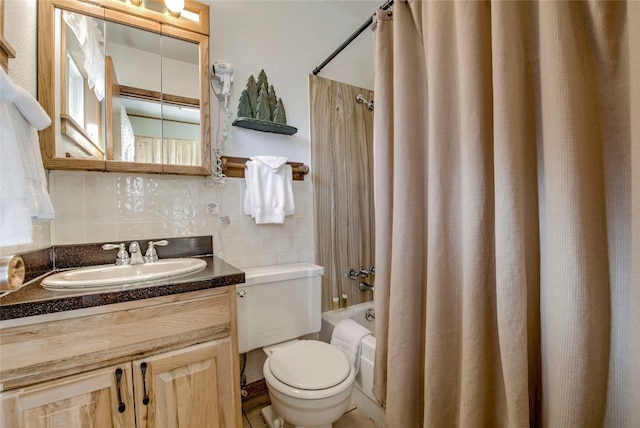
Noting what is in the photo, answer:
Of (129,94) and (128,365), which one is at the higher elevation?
(129,94)

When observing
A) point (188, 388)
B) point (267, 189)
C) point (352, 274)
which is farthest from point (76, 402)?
point (352, 274)

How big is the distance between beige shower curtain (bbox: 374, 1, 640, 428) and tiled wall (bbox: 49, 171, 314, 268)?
2.75ft

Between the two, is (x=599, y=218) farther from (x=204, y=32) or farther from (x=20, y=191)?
(x=204, y=32)

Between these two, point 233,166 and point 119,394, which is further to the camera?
point 233,166

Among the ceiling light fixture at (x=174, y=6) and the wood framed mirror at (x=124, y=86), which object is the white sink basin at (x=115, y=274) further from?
the ceiling light fixture at (x=174, y=6)

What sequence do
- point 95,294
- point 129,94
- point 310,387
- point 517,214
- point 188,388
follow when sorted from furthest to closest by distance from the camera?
point 129,94 < point 310,387 < point 188,388 < point 95,294 < point 517,214

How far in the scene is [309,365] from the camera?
1203 millimetres

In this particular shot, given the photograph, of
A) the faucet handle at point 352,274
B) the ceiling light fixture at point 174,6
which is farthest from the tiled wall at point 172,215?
the ceiling light fixture at point 174,6

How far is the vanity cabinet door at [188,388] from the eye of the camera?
88 cm

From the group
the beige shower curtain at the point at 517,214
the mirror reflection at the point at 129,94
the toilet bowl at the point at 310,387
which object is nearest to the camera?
the beige shower curtain at the point at 517,214

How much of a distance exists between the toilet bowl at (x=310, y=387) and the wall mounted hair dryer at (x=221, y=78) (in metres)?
1.41

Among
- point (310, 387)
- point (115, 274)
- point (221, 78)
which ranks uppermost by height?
point (221, 78)

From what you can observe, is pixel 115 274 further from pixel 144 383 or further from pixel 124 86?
pixel 124 86

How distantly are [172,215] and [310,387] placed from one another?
1.05 m
